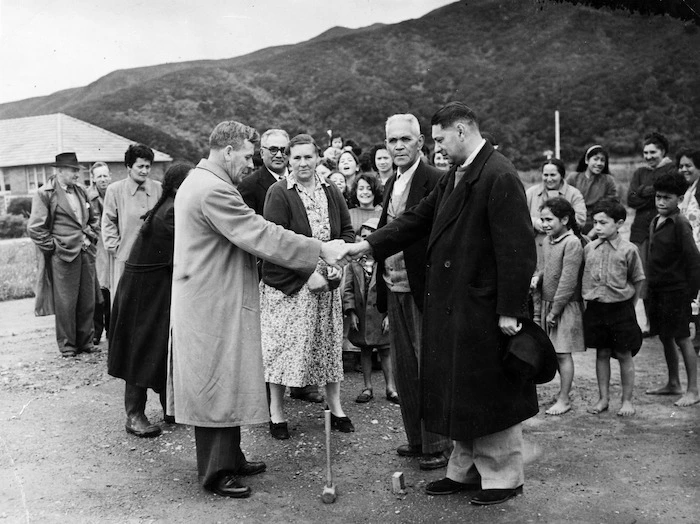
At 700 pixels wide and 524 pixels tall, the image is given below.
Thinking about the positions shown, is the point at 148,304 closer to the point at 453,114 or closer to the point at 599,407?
the point at 453,114

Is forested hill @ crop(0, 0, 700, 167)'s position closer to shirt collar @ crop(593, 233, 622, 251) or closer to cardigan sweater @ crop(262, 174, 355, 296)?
shirt collar @ crop(593, 233, 622, 251)

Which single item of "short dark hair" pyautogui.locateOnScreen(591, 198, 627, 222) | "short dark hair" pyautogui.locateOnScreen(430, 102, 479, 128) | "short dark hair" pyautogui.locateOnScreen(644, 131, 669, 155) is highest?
"short dark hair" pyautogui.locateOnScreen(644, 131, 669, 155)

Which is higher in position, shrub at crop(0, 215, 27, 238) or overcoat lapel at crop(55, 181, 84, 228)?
overcoat lapel at crop(55, 181, 84, 228)

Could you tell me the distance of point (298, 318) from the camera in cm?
517

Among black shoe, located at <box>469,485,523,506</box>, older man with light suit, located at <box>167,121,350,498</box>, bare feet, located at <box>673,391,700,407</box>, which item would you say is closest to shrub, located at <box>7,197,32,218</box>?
older man with light suit, located at <box>167,121,350,498</box>

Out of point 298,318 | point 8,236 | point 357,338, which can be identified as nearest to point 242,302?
point 298,318

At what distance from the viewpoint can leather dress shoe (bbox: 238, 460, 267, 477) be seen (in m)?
4.47

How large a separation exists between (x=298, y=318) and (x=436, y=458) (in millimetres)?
1407

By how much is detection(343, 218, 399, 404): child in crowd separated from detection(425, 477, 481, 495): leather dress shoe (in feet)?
5.94

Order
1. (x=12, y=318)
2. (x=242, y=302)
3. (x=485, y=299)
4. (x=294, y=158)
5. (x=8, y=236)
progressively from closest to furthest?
(x=485, y=299)
(x=242, y=302)
(x=294, y=158)
(x=12, y=318)
(x=8, y=236)

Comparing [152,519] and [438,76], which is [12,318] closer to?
[152,519]

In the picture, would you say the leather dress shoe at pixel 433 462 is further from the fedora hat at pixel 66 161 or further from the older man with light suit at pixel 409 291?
the fedora hat at pixel 66 161

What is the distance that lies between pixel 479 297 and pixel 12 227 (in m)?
21.1

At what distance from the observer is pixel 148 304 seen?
5.12 metres
